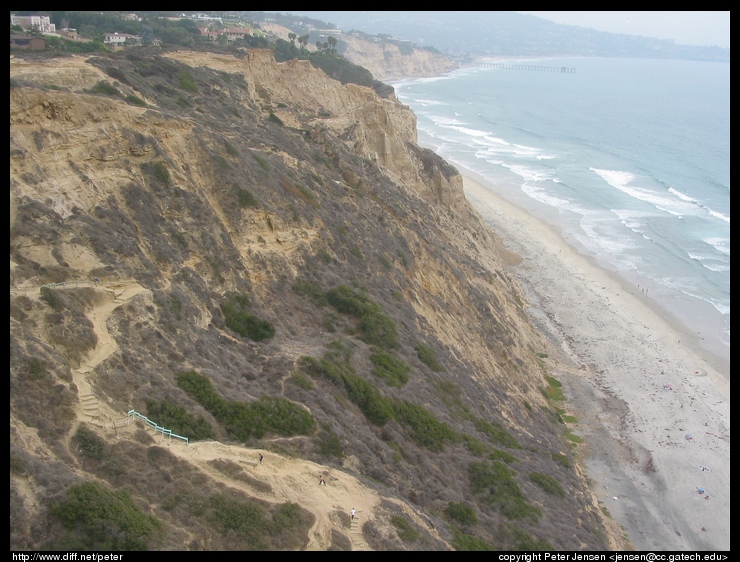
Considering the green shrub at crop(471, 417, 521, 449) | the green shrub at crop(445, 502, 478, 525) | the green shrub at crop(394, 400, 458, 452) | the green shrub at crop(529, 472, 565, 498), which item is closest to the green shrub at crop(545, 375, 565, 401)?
the green shrub at crop(471, 417, 521, 449)

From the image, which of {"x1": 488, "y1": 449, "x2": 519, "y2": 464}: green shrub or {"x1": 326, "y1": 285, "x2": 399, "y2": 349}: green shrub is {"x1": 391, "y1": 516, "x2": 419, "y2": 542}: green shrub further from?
{"x1": 326, "y1": 285, "x2": 399, "y2": 349}: green shrub

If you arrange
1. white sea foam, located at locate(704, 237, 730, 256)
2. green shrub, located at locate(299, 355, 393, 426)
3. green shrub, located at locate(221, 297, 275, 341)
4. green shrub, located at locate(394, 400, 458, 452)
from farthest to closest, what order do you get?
white sea foam, located at locate(704, 237, 730, 256), green shrub, located at locate(221, 297, 275, 341), green shrub, located at locate(394, 400, 458, 452), green shrub, located at locate(299, 355, 393, 426)

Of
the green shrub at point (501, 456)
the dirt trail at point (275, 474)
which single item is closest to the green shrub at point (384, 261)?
the green shrub at point (501, 456)

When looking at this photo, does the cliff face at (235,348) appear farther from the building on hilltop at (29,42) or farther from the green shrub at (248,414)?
the building on hilltop at (29,42)

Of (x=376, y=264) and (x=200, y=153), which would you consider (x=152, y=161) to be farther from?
(x=376, y=264)

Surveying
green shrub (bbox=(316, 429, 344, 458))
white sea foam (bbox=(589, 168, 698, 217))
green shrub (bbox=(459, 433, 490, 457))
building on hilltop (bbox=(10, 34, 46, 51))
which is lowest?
green shrub (bbox=(459, 433, 490, 457))
